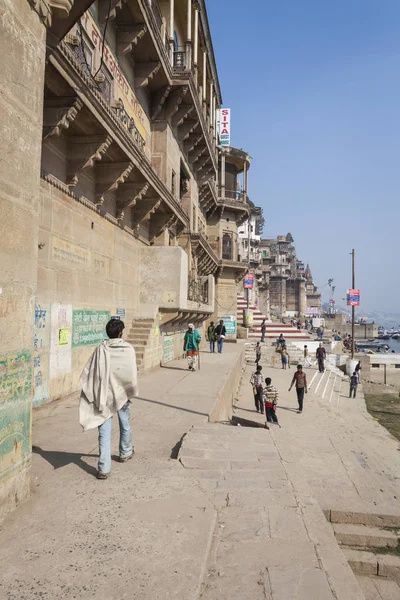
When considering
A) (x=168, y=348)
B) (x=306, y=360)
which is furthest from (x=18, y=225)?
(x=306, y=360)

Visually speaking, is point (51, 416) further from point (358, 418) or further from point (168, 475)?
point (358, 418)

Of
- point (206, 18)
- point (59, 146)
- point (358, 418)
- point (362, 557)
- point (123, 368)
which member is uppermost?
point (206, 18)

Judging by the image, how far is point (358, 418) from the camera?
18.1 meters

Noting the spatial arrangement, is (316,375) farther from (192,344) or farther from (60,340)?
(60,340)

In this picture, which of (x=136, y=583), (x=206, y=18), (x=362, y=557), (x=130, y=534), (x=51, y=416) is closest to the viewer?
(x=136, y=583)

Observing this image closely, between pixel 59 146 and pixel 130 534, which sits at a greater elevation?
pixel 59 146

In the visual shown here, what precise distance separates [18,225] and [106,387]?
5.82ft

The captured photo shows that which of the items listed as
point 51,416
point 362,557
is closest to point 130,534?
point 362,557

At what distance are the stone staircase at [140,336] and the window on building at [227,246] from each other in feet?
69.1

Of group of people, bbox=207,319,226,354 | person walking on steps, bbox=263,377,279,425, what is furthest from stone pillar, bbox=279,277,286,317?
person walking on steps, bbox=263,377,279,425

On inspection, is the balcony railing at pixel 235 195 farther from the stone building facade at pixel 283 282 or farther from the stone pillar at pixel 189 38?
the stone building facade at pixel 283 282

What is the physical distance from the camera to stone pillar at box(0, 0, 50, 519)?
3305 millimetres

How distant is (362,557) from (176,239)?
15309 millimetres

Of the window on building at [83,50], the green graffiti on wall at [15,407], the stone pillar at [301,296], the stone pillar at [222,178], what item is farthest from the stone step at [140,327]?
the stone pillar at [301,296]
